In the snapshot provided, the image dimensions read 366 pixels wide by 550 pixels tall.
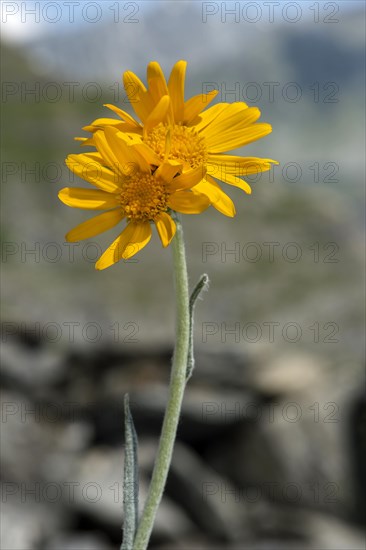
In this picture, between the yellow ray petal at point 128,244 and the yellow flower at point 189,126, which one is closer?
the yellow ray petal at point 128,244

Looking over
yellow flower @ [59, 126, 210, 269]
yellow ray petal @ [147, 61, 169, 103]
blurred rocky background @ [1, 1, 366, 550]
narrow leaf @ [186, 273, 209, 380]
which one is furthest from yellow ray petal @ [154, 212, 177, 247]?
blurred rocky background @ [1, 1, 366, 550]

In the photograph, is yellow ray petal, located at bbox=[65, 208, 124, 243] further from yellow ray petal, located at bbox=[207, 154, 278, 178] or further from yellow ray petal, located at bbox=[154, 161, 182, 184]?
yellow ray petal, located at bbox=[207, 154, 278, 178]

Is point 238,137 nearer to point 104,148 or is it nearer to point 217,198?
point 217,198

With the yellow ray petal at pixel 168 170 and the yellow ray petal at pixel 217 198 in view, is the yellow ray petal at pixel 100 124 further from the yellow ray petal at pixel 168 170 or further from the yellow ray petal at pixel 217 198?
the yellow ray petal at pixel 217 198

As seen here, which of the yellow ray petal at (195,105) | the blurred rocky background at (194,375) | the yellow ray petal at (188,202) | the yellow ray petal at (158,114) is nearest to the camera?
the yellow ray petal at (188,202)

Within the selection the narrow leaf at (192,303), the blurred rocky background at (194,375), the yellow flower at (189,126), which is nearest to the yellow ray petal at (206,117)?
the yellow flower at (189,126)
